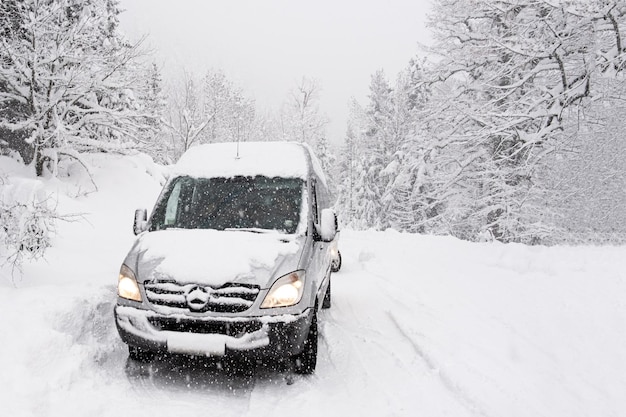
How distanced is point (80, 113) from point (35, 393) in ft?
38.6

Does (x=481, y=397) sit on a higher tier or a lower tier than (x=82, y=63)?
lower

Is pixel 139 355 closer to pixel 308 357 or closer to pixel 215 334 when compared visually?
pixel 215 334

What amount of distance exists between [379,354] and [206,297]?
2.22m

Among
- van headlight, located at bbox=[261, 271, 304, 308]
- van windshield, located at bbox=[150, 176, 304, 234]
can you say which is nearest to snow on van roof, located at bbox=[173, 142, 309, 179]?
van windshield, located at bbox=[150, 176, 304, 234]

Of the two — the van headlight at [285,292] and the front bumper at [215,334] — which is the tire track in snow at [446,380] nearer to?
the front bumper at [215,334]

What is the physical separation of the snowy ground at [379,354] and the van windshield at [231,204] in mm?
1331

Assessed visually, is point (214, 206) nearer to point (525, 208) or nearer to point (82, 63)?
point (82, 63)

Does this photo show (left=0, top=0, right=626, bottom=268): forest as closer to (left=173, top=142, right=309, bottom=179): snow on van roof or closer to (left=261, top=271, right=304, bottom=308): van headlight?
(left=173, top=142, right=309, bottom=179): snow on van roof

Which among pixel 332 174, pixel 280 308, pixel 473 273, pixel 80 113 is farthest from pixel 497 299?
pixel 332 174

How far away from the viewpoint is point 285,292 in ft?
13.5

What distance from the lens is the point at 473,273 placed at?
8.62 m

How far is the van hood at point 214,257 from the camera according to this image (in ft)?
13.3

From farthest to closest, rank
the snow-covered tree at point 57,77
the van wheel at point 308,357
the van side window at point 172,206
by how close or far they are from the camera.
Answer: the snow-covered tree at point 57,77
the van side window at point 172,206
the van wheel at point 308,357

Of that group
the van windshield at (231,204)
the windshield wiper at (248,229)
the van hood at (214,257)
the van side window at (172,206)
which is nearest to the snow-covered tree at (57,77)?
the van side window at (172,206)
